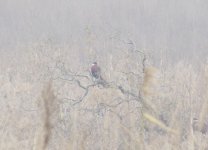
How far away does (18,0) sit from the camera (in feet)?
55.0

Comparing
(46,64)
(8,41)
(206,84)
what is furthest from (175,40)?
(206,84)

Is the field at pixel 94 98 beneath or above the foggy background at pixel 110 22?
beneath

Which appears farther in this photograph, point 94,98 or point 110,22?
point 110,22

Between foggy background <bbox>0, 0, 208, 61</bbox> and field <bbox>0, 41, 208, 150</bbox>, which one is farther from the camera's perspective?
foggy background <bbox>0, 0, 208, 61</bbox>

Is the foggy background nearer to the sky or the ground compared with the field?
nearer to the sky

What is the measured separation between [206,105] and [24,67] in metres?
8.63

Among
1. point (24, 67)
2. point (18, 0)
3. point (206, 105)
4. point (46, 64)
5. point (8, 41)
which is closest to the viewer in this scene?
point (206, 105)

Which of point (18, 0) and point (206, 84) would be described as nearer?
point (206, 84)

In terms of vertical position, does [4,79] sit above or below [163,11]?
below

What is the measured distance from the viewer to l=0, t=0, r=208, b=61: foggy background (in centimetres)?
1218

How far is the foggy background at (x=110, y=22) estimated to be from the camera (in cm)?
1218

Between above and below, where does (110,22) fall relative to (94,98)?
above

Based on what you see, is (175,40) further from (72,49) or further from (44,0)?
(44,0)

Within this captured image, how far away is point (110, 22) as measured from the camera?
14.1m
